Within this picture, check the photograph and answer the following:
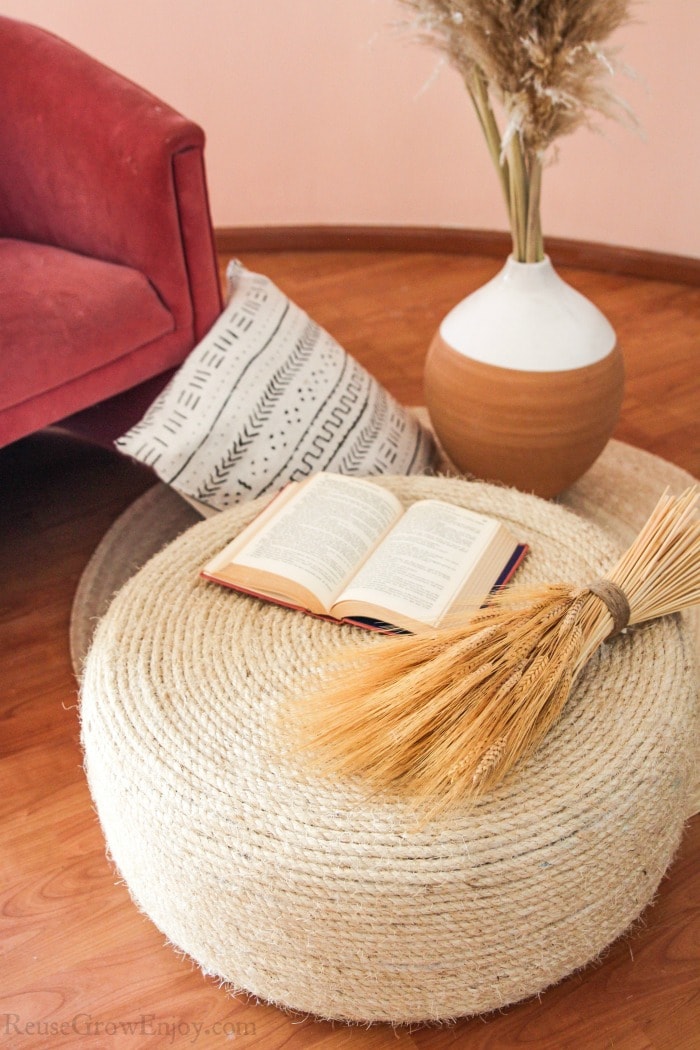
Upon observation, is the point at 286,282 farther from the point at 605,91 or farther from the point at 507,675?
the point at 507,675

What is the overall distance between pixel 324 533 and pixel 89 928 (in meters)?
0.49

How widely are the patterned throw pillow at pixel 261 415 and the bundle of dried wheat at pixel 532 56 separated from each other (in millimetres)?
423

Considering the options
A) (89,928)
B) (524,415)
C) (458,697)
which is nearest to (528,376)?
(524,415)

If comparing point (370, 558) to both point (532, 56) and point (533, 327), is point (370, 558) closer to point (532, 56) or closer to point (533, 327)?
point (533, 327)

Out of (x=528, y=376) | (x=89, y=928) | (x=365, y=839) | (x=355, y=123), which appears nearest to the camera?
(x=365, y=839)

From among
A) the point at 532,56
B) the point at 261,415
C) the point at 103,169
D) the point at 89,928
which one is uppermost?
the point at 532,56

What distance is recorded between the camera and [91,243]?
5.11 ft

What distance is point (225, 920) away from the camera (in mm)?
863

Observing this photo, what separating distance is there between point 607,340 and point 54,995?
1.11m

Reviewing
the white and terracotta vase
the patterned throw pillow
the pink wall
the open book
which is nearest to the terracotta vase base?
the white and terracotta vase

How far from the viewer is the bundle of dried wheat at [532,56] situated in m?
1.21

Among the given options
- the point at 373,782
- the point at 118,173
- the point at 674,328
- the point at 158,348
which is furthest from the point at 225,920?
the point at 674,328

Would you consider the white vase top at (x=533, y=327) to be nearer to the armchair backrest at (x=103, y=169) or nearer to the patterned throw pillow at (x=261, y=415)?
the patterned throw pillow at (x=261, y=415)

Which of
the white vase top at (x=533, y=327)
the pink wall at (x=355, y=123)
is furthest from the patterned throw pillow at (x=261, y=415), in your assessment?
the pink wall at (x=355, y=123)
